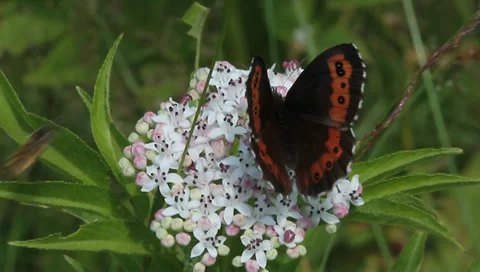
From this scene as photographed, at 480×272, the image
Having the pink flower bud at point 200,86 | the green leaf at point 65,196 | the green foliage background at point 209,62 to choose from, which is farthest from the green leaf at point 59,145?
the green foliage background at point 209,62

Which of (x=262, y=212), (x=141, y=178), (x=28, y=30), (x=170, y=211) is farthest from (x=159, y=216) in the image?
(x=28, y=30)

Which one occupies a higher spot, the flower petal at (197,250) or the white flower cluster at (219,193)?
the white flower cluster at (219,193)

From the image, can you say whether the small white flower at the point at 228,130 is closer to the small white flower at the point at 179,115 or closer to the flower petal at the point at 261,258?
the small white flower at the point at 179,115

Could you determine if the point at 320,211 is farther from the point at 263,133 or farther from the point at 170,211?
the point at 170,211

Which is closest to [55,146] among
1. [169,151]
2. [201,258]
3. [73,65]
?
[169,151]

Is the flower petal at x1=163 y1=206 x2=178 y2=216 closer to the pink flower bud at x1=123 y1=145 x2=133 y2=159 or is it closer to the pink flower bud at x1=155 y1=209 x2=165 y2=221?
the pink flower bud at x1=155 y1=209 x2=165 y2=221

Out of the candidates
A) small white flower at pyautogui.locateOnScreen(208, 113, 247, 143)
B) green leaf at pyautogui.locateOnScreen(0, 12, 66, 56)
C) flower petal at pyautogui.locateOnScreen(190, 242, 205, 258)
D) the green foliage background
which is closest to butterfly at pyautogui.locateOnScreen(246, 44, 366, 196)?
small white flower at pyautogui.locateOnScreen(208, 113, 247, 143)
